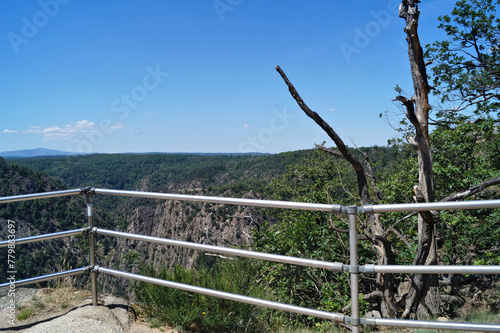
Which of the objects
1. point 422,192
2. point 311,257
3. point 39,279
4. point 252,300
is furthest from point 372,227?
point 39,279

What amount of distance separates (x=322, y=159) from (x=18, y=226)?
33071 millimetres

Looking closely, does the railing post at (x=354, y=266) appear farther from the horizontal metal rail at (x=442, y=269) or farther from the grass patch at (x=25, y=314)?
the grass patch at (x=25, y=314)

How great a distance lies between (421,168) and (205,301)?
129 inches

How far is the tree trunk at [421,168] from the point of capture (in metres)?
4.50

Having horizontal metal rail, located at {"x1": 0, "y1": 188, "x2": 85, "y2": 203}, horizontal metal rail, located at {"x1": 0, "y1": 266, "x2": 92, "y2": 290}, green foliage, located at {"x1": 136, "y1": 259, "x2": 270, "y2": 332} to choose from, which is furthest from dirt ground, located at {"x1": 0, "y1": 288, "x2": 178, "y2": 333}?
horizontal metal rail, located at {"x1": 0, "y1": 188, "x2": 85, "y2": 203}

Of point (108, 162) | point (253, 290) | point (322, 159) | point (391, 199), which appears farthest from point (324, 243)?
point (108, 162)

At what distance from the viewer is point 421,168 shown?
458 cm

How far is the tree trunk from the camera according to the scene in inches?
177

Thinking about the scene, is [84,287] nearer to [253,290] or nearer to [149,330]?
[149,330]

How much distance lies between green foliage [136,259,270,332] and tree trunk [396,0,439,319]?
2.70 meters

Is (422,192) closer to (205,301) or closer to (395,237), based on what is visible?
(395,237)

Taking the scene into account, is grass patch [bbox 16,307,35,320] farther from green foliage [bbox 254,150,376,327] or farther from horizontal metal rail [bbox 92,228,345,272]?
green foliage [bbox 254,150,376,327]

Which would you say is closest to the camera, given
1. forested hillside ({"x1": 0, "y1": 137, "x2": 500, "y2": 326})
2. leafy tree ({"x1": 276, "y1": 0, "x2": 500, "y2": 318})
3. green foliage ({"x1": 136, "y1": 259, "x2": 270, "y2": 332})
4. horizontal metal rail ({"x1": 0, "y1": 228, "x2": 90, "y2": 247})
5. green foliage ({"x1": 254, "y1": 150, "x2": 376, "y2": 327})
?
horizontal metal rail ({"x1": 0, "y1": 228, "x2": 90, "y2": 247})

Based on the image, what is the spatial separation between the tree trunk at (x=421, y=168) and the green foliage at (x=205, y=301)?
2.70m
